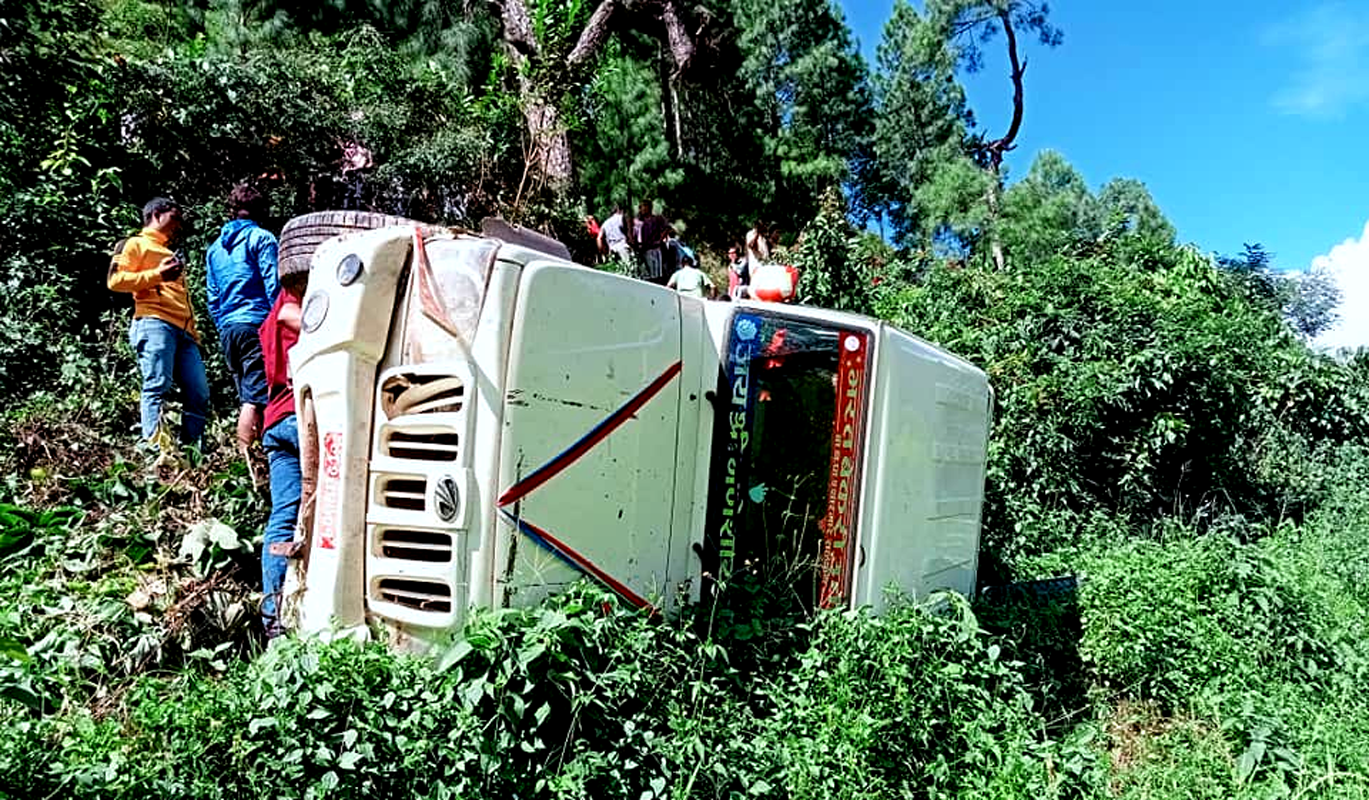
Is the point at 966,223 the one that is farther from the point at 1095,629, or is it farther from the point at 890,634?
the point at 890,634

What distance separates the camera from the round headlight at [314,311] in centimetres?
315

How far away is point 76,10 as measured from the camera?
4.93m

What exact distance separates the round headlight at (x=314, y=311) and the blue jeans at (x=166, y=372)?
1837 millimetres

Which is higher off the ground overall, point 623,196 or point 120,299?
A: point 623,196

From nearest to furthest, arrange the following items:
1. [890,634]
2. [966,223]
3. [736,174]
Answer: [890,634] < [736,174] < [966,223]

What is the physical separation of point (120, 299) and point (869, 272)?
6213mm

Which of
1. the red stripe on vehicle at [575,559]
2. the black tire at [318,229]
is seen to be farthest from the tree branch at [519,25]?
the red stripe on vehicle at [575,559]

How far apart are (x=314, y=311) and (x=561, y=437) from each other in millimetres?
974

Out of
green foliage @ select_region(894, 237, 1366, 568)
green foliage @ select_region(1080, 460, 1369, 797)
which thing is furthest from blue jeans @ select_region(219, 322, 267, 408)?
green foliage @ select_region(894, 237, 1366, 568)

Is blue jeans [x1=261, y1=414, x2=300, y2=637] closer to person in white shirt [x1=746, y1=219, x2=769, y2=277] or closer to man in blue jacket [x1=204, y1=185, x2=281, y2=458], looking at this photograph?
man in blue jacket [x1=204, y1=185, x2=281, y2=458]

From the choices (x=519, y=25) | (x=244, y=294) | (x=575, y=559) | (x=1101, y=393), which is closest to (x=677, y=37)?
(x=519, y=25)

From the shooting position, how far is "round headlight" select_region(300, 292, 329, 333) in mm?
3152

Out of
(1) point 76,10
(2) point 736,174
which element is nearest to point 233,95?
(1) point 76,10

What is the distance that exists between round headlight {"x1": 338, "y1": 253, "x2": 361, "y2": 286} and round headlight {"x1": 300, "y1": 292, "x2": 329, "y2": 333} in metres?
0.11
